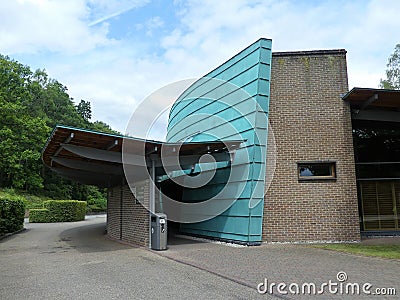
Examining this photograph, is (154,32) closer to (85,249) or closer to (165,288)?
(85,249)

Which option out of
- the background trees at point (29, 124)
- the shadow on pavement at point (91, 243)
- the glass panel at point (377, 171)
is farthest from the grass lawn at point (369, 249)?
the background trees at point (29, 124)

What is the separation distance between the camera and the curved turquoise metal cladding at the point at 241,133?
1111 cm

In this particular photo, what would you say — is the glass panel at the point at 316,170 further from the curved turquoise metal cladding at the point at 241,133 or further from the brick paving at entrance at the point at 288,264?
the brick paving at entrance at the point at 288,264

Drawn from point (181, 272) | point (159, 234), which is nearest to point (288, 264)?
point (181, 272)

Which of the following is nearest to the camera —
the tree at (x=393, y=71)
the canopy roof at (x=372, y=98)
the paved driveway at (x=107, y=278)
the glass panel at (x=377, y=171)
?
the paved driveway at (x=107, y=278)

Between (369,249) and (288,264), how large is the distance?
3028 millimetres

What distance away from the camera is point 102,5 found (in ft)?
32.4

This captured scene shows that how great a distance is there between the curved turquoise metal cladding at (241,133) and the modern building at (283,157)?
0.03 m

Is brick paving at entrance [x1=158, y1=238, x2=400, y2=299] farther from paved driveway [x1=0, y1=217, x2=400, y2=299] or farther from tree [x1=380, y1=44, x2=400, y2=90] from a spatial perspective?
tree [x1=380, y1=44, x2=400, y2=90]

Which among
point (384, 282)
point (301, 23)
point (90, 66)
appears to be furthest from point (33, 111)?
point (384, 282)

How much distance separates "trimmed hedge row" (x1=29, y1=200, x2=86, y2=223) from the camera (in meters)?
28.2

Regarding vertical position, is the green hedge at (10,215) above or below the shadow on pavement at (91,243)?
above

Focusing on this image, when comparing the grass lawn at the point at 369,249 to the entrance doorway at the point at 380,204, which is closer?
the grass lawn at the point at 369,249

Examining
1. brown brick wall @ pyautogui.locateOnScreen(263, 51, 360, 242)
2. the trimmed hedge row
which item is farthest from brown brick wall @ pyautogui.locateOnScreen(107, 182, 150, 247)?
the trimmed hedge row
